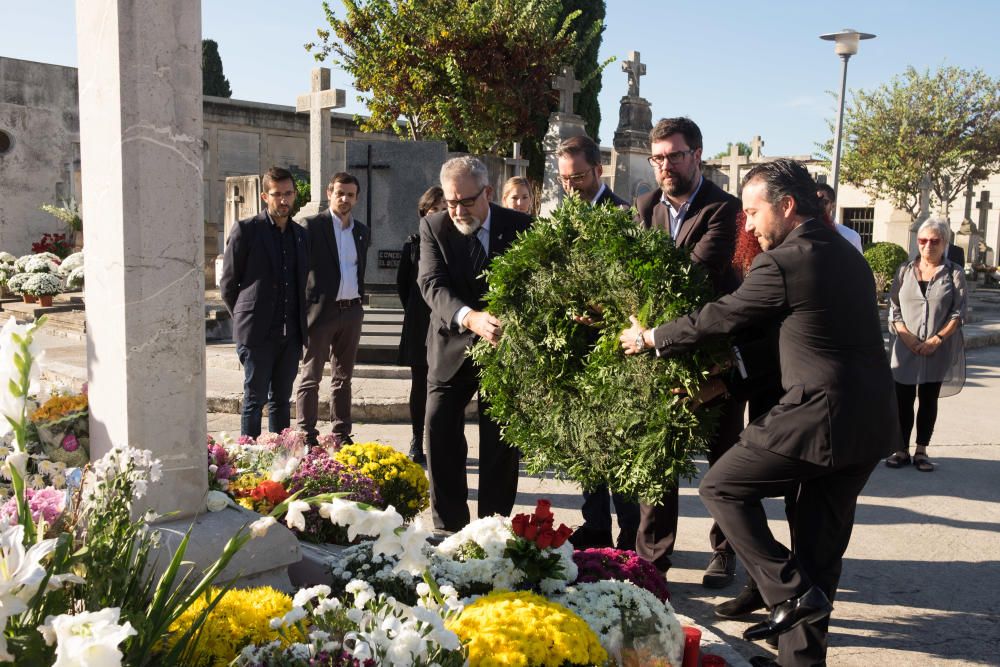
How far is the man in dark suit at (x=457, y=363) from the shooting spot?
4.57 meters

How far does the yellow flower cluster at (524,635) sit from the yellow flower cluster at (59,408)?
6.58ft

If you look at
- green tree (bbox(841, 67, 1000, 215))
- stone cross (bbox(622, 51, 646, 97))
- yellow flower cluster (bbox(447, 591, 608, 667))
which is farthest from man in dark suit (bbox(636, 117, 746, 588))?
green tree (bbox(841, 67, 1000, 215))

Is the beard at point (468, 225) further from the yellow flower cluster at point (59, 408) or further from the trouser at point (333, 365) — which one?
the trouser at point (333, 365)

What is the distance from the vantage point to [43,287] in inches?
605

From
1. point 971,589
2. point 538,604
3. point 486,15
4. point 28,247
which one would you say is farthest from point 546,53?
point 538,604

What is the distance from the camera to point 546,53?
18.5 metres

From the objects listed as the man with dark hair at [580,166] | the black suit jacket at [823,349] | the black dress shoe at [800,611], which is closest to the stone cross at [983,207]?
the man with dark hair at [580,166]

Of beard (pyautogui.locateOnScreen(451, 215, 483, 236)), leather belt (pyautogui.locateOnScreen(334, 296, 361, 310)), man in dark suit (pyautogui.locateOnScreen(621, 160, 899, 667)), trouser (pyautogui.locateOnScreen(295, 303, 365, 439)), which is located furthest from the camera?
leather belt (pyautogui.locateOnScreen(334, 296, 361, 310))

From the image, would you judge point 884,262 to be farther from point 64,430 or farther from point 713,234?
point 64,430

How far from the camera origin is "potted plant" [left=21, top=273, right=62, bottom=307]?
15352mm

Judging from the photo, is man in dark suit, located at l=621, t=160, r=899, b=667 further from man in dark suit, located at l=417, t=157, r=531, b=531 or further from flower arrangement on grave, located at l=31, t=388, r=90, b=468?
flower arrangement on grave, located at l=31, t=388, r=90, b=468

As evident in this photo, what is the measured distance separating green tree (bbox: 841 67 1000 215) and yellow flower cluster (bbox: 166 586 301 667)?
32989 millimetres

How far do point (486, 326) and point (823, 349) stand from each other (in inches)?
62.4

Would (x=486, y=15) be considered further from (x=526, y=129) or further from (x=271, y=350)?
(x=271, y=350)
